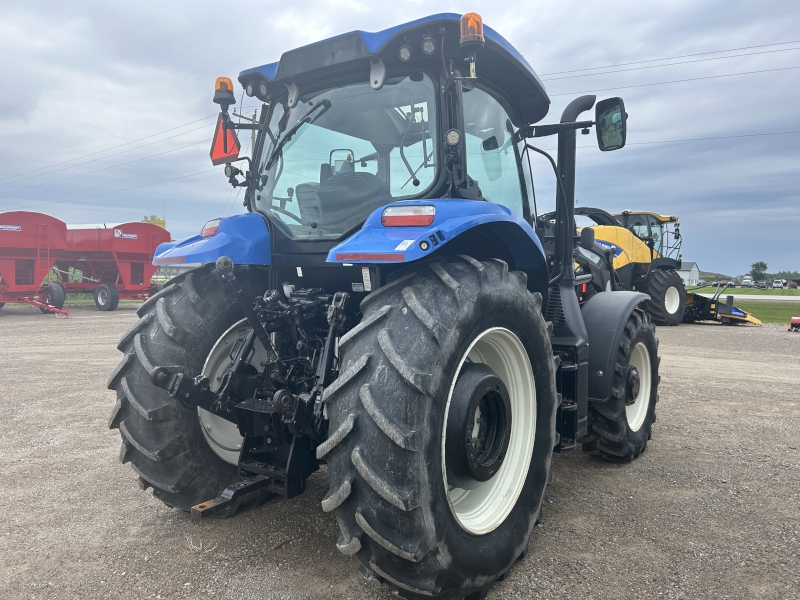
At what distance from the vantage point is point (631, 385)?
12.7 ft

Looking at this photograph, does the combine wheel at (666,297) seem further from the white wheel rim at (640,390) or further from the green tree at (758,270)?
the green tree at (758,270)

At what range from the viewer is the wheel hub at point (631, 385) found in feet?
12.6

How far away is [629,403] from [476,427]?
1886 mm

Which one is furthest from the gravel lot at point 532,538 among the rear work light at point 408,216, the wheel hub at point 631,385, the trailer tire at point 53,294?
the trailer tire at point 53,294

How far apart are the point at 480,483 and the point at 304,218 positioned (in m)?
1.62

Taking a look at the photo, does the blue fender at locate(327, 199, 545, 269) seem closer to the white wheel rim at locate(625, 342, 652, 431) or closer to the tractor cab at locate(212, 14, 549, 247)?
the tractor cab at locate(212, 14, 549, 247)

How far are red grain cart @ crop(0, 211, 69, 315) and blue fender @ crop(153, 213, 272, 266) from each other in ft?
47.0

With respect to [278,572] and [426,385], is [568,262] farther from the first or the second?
[278,572]

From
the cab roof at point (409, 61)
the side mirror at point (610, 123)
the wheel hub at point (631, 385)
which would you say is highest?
the cab roof at point (409, 61)

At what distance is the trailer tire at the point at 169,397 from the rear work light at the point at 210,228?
195mm

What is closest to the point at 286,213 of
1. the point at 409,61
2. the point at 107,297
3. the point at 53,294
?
the point at 409,61

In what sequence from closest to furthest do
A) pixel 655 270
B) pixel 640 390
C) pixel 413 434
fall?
pixel 413 434 < pixel 640 390 < pixel 655 270

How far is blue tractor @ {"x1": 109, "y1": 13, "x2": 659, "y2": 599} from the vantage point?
1981 millimetres

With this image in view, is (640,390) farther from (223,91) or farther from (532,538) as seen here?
(223,91)
